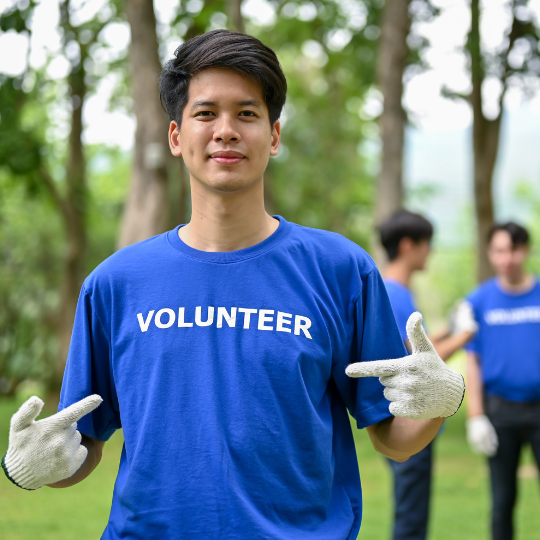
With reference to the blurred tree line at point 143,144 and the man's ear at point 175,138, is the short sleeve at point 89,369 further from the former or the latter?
the blurred tree line at point 143,144

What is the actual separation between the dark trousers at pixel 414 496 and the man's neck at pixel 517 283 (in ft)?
4.45

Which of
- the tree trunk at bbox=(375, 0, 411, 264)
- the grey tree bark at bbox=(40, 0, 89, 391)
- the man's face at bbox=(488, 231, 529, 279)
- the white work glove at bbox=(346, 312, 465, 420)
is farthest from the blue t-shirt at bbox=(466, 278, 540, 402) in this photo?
the grey tree bark at bbox=(40, 0, 89, 391)

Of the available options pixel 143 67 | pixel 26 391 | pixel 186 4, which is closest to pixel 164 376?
pixel 143 67

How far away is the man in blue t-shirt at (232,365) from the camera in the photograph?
5.66ft

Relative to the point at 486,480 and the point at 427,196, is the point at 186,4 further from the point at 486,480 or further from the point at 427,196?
the point at 427,196

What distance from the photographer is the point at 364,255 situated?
1924 mm

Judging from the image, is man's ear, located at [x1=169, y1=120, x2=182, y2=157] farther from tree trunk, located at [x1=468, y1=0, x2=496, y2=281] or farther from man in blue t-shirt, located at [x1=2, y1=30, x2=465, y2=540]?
tree trunk, located at [x1=468, y1=0, x2=496, y2=281]

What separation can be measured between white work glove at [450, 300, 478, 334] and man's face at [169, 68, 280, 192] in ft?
11.2

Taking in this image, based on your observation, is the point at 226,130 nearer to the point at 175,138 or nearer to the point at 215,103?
the point at 215,103

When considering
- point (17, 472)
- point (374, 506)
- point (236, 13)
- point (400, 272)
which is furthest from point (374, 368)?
point (236, 13)

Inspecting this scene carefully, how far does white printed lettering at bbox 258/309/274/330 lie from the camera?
5.81 ft

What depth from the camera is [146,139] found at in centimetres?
873

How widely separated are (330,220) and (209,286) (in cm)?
1913

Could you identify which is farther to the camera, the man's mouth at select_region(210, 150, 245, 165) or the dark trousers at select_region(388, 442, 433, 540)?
the dark trousers at select_region(388, 442, 433, 540)
